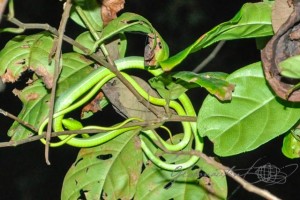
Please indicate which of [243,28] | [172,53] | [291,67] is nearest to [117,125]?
[243,28]

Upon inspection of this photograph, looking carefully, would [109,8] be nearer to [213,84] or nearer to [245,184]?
[213,84]

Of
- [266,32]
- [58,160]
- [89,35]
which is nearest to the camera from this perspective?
[266,32]

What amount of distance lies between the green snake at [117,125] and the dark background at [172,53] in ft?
5.33

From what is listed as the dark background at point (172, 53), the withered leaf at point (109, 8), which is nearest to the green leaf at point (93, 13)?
the withered leaf at point (109, 8)

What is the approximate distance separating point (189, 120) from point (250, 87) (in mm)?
166

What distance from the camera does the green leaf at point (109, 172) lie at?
1.29m

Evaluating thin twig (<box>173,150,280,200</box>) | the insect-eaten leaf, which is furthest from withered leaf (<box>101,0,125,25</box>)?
thin twig (<box>173,150,280,200</box>)

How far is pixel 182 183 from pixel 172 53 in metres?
1.85

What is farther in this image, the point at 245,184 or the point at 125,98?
the point at 125,98

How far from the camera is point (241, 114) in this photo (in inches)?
44.7

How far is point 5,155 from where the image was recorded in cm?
313

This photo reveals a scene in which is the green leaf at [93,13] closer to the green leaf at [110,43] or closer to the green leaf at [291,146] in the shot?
the green leaf at [110,43]

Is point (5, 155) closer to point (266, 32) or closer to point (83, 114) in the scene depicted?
point (83, 114)

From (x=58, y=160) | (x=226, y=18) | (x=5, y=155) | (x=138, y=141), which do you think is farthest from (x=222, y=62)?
(x=138, y=141)
